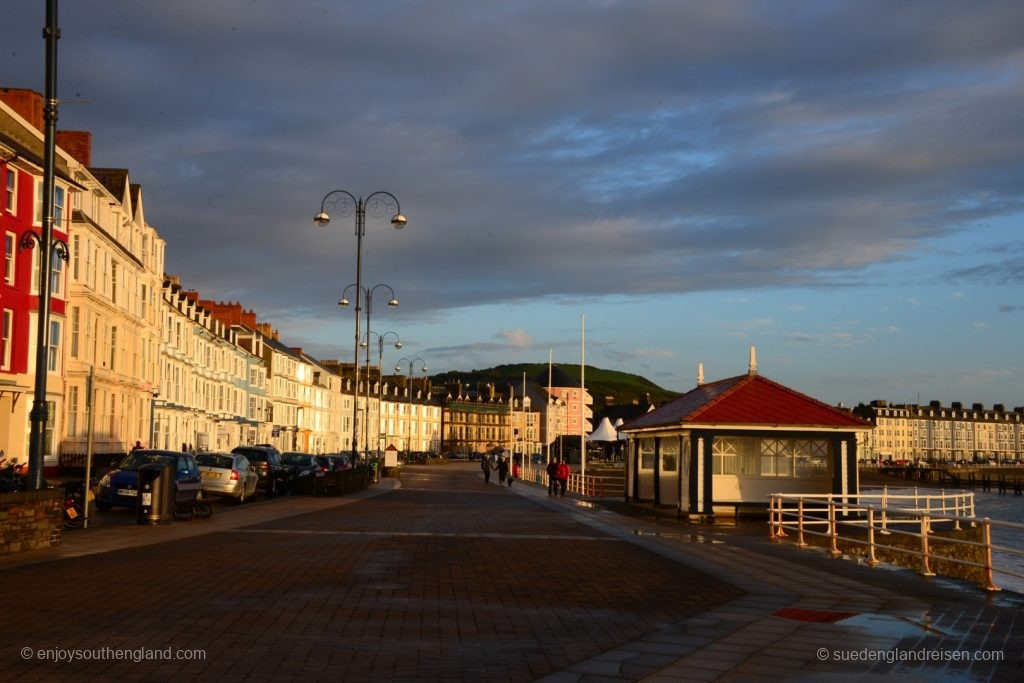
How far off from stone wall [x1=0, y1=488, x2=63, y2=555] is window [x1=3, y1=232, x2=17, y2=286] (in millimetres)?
24634

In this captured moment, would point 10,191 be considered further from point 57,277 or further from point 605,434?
point 605,434

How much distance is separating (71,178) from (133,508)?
2057 cm

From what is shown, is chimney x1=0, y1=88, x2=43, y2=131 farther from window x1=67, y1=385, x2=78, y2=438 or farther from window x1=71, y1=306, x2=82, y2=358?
window x1=67, y1=385, x2=78, y2=438

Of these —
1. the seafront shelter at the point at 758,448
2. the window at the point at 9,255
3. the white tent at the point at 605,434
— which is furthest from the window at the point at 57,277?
the white tent at the point at 605,434

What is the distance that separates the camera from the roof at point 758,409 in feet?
106

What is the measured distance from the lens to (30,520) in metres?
17.0

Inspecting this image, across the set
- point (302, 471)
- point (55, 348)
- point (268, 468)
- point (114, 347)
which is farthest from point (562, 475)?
point (114, 347)

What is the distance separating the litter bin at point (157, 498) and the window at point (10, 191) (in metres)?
19.6

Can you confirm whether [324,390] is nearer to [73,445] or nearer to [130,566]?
[73,445]

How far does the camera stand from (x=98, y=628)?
10008mm

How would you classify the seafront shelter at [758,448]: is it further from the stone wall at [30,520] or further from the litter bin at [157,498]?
the stone wall at [30,520]

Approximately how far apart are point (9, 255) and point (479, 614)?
34.3m

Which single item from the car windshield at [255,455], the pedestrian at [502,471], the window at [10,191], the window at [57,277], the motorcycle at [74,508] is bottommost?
the pedestrian at [502,471]

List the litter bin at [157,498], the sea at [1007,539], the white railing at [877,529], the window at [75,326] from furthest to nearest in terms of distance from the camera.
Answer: the window at [75,326] → the litter bin at [157,498] → the sea at [1007,539] → the white railing at [877,529]
